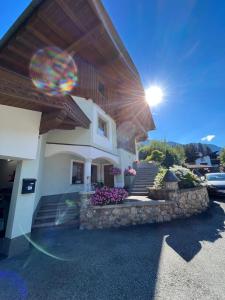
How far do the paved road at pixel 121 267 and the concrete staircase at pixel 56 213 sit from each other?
0.55 meters

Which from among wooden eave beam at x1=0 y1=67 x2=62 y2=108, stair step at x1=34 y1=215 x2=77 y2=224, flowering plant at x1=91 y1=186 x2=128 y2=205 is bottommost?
stair step at x1=34 y1=215 x2=77 y2=224

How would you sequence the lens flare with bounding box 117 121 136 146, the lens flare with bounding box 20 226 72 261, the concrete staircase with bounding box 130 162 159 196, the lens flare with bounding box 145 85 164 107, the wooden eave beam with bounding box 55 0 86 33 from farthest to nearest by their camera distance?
the lens flare with bounding box 117 121 136 146, the lens flare with bounding box 145 85 164 107, the concrete staircase with bounding box 130 162 159 196, the lens flare with bounding box 20 226 72 261, the wooden eave beam with bounding box 55 0 86 33

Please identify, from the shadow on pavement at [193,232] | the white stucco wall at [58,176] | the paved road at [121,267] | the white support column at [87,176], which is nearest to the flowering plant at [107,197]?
the white support column at [87,176]

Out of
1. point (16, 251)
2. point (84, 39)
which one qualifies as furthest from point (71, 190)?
point (84, 39)

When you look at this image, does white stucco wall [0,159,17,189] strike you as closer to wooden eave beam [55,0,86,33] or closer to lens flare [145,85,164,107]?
wooden eave beam [55,0,86,33]

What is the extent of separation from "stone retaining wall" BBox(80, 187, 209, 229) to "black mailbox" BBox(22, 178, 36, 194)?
7.01ft

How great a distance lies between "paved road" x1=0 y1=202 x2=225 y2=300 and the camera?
240cm

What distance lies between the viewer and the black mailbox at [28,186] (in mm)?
3926

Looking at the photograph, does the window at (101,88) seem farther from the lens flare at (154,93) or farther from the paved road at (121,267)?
the paved road at (121,267)

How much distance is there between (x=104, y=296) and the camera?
7.62ft

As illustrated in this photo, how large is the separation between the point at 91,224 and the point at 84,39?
652cm

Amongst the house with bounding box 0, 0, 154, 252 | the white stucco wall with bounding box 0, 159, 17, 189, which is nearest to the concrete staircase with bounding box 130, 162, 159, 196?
the house with bounding box 0, 0, 154, 252

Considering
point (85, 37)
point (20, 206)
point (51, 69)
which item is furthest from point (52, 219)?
point (85, 37)

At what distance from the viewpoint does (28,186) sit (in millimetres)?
4008
